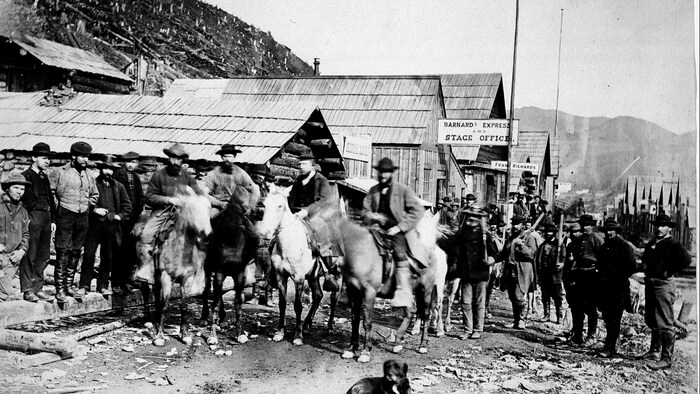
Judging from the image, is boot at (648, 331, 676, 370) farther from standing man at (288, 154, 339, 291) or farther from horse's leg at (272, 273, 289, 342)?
horse's leg at (272, 273, 289, 342)

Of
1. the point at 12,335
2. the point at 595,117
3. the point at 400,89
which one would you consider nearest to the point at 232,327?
the point at 12,335

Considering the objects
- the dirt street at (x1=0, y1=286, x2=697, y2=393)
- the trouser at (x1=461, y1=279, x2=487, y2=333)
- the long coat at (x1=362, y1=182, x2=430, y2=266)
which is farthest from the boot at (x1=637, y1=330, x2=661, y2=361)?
the long coat at (x1=362, y1=182, x2=430, y2=266)

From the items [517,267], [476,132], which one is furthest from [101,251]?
[517,267]

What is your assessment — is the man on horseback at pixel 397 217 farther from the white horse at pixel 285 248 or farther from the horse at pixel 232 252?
the horse at pixel 232 252

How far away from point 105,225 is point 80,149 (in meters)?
0.95

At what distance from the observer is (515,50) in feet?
19.9

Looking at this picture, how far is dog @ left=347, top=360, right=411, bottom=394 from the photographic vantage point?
4.52m

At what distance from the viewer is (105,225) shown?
6863mm

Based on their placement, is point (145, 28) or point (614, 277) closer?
point (614, 277)

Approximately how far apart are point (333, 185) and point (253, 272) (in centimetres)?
128

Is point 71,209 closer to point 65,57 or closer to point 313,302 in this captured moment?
point 65,57

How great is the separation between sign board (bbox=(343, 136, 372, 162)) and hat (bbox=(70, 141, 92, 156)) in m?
2.72

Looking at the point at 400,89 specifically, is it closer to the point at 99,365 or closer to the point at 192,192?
the point at 192,192

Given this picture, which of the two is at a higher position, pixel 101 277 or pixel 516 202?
pixel 516 202
